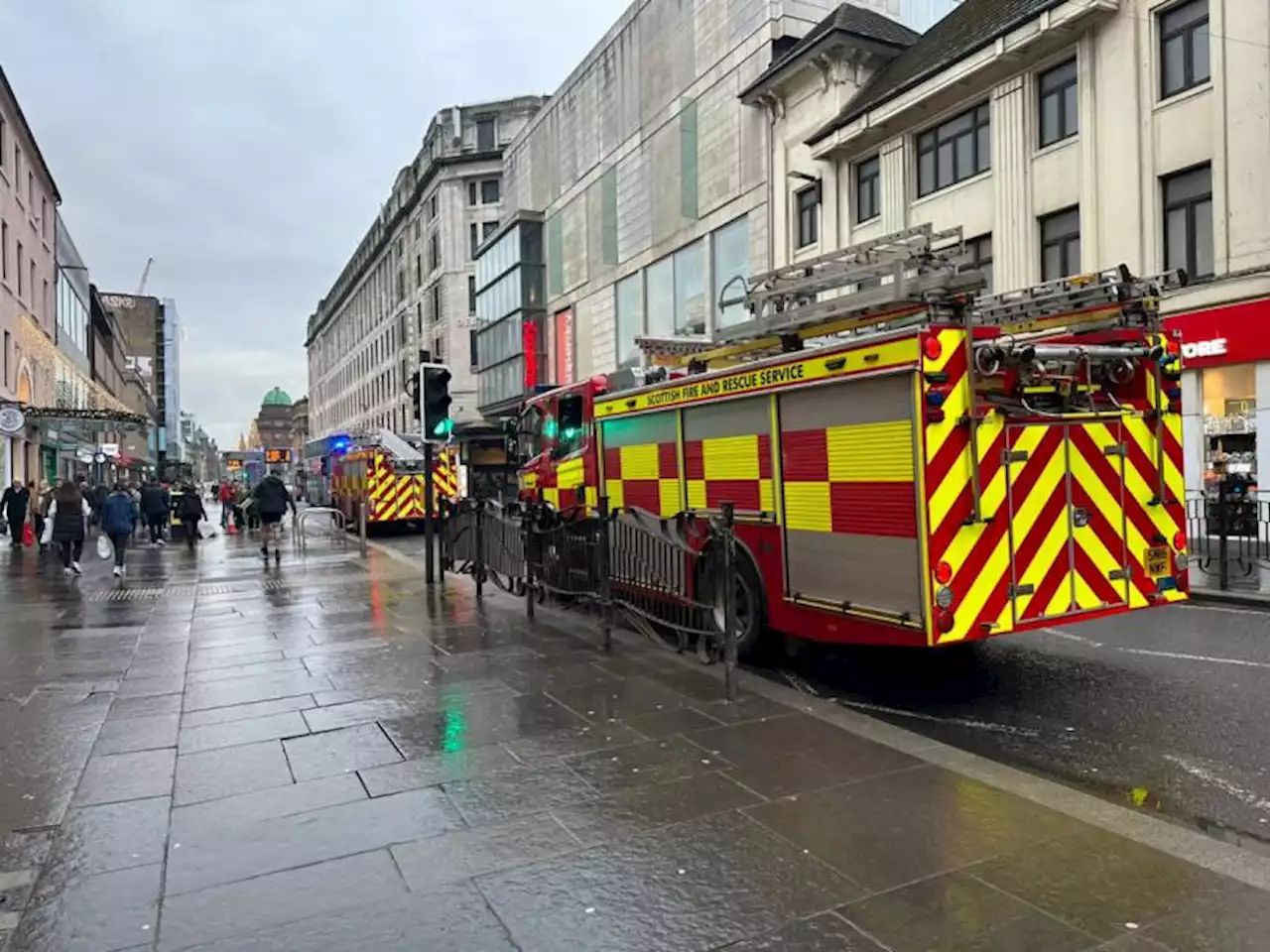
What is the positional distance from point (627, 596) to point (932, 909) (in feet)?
17.4

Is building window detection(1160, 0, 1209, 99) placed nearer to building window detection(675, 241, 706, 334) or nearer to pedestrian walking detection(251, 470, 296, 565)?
building window detection(675, 241, 706, 334)

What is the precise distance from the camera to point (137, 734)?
5.53m

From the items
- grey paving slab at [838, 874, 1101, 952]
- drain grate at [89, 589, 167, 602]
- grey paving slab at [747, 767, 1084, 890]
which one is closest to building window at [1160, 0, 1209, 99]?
grey paving slab at [747, 767, 1084, 890]

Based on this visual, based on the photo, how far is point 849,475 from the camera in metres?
5.98

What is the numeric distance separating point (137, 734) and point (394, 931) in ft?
10.7

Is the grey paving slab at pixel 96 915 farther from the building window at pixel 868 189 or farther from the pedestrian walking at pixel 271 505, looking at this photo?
the building window at pixel 868 189

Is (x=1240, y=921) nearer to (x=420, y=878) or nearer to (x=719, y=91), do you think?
(x=420, y=878)

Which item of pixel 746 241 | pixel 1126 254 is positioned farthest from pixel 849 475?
pixel 746 241

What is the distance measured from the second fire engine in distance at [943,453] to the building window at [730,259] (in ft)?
61.5

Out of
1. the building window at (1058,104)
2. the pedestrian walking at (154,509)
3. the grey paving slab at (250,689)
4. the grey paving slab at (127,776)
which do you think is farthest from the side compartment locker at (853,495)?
the pedestrian walking at (154,509)

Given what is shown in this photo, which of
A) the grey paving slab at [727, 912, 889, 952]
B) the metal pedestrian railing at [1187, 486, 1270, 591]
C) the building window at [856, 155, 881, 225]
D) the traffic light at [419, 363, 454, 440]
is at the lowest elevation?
the grey paving slab at [727, 912, 889, 952]

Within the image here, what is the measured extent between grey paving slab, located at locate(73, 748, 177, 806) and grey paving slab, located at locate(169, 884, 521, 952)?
1755mm

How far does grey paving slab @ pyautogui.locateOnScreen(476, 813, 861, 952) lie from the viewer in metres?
3.06

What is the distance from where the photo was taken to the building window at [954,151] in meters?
19.3
